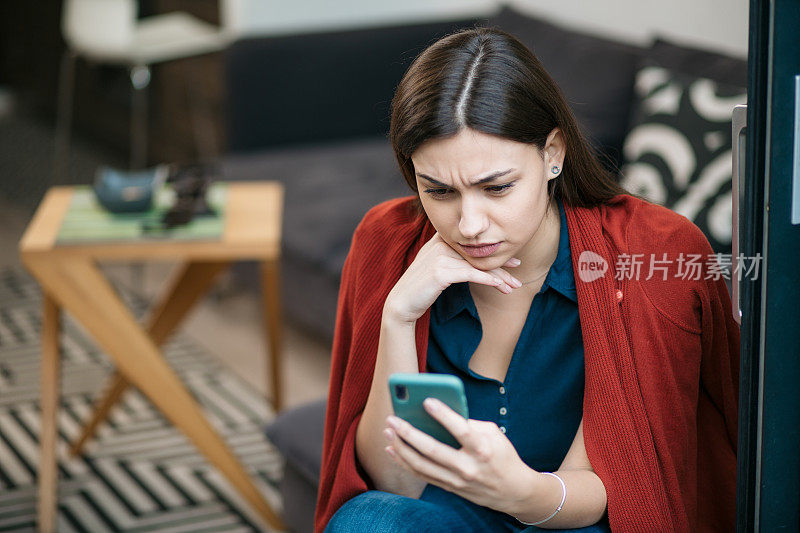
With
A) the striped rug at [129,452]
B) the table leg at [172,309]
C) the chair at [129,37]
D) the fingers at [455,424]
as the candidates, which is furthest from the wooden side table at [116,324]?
the chair at [129,37]

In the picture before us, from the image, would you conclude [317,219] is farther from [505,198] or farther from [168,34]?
[505,198]

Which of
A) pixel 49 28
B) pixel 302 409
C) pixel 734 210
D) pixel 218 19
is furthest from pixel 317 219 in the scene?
pixel 49 28

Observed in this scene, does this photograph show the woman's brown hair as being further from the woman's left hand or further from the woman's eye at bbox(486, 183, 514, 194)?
the woman's left hand

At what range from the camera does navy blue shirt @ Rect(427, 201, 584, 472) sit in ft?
4.08

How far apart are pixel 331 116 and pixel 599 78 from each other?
3.84 ft

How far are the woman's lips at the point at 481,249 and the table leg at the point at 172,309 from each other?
4.65 ft

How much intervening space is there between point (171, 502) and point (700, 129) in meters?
1.39

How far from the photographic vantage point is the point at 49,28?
5688 millimetres

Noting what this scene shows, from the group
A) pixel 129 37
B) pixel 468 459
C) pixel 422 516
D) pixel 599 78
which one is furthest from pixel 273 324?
pixel 129 37

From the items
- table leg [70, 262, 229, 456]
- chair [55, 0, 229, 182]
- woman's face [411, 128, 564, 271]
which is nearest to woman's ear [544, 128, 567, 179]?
woman's face [411, 128, 564, 271]

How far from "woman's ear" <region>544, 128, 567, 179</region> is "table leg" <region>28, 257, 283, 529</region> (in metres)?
1.14

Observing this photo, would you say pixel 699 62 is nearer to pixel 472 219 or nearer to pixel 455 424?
pixel 472 219

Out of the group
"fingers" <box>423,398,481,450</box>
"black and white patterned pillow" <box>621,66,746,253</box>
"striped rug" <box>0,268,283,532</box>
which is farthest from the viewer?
"striped rug" <box>0,268,283,532</box>

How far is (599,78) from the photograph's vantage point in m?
2.55
